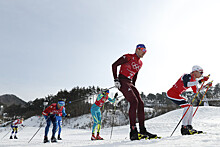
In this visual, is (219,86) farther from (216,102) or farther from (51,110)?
(51,110)

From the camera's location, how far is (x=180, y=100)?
3842mm

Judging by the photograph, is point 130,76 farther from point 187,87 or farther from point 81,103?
point 81,103

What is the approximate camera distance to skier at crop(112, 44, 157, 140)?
315cm

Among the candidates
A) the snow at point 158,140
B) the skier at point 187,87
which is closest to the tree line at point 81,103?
the snow at point 158,140

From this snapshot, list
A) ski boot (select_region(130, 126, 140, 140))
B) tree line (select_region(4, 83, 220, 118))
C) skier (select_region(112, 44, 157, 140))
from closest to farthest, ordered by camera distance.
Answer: ski boot (select_region(130, 126, 140, 140)) → skier (select_region(112, 44, 157, 140)) → tree line (select_region(4, 83, 220, 118))

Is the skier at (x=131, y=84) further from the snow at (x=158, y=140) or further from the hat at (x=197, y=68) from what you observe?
the hat at (x=197, y=68)

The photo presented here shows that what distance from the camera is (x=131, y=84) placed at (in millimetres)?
3508

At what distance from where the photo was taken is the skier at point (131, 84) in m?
3.15

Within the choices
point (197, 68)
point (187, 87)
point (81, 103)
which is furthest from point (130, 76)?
point (81, 103)

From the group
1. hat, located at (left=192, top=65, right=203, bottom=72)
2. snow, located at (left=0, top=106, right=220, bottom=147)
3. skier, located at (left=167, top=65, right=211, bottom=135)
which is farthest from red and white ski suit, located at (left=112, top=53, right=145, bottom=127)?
hat, located at (left=192, top=65, right=203, bottom=72)

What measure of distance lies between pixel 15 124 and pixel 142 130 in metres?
11.4

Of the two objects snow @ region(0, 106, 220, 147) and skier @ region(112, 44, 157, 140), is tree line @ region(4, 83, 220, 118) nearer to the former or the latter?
snow @ region(0, 106, 220, 147)

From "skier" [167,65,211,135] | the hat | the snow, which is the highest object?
the hat

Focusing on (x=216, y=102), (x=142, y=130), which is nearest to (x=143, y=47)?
(x=142, y=130)
